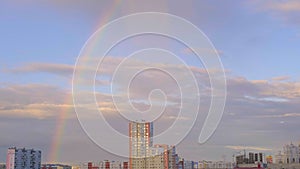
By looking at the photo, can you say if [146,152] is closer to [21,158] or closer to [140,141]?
[140,141]

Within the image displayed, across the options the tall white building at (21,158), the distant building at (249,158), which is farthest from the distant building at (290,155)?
the tall white building at (21,158)

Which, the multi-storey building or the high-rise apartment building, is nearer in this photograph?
the high-rise apartment building

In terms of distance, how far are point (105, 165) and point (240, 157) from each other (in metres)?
11.7

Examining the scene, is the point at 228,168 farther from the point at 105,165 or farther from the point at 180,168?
the point at 105,165

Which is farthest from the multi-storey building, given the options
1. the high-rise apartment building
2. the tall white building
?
the tall white building

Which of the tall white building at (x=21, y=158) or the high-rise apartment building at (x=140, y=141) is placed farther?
the tall white building at (x=21, y=158)

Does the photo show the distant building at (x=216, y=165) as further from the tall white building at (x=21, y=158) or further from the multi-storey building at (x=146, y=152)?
the tall white building at (x=21, y=158)

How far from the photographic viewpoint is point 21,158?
101 ft

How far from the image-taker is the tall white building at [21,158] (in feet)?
98.8

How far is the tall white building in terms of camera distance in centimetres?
3011

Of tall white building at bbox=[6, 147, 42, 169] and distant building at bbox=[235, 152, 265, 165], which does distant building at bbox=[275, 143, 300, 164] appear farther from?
tall white building at bbox=[6, 147, 42, 169]

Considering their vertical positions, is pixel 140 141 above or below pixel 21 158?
above

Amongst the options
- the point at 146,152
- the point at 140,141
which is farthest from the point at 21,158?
the point at 146,152

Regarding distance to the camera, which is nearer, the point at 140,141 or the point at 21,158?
the point at 140,141
